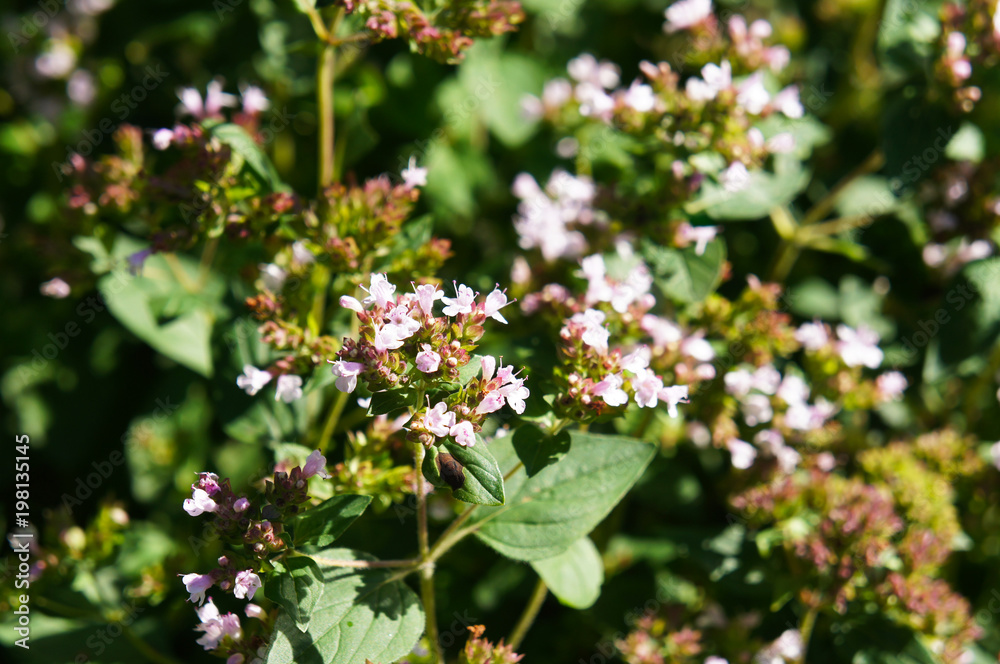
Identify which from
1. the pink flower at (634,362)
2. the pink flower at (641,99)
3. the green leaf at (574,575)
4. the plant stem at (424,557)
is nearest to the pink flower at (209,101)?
the pink flower at (641,99)

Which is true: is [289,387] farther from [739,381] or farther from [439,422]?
[739,381]

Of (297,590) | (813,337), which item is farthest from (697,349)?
(297,590)

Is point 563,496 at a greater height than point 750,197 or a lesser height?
lesser

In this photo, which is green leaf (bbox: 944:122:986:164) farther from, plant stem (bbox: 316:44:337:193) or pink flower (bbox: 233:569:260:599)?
pink flower (bbox: 233:569:260:599)

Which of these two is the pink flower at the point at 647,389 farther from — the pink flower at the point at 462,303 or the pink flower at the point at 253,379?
the pink flower at the point at 253,379

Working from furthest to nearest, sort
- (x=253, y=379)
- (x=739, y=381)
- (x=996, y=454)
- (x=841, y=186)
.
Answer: (x=841, y=186) → (x=996, y=454) → (x=739, y=381) → (x=253, y=379)

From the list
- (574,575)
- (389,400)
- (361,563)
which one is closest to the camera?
(389,400)

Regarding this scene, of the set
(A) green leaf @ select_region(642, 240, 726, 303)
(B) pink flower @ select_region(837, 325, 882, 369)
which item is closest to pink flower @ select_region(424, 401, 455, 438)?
(A) green leaf @ select_region(642, 240, 726, 303)
